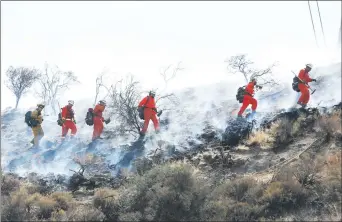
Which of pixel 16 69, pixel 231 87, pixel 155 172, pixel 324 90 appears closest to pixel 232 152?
pixel 155 172

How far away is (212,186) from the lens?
467 inches

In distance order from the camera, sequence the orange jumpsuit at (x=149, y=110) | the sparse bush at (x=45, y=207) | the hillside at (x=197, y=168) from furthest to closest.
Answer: the orange jumpsuit at (x=149, y=110) → the sparse bush at (x=45, y=207) → the hillside at (x=197, y=168)

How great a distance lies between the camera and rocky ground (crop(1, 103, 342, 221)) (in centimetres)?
1043

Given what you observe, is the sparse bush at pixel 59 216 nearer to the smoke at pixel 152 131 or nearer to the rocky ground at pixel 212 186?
the rocky ground at pixel 212 186

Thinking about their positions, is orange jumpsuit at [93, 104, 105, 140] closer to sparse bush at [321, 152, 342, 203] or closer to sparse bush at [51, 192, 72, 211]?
sparse bush at [51, 192, 72, 211]

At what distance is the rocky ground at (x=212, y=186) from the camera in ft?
34.2

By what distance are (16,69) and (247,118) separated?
53.7 feet

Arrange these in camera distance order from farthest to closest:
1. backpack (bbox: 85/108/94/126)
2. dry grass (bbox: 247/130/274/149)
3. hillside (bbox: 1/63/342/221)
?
1. backpack (bbox: 85/108/94/126)
2. dry grass (bbox: 247/130/274/149)
3. hillside (bbox: 1/63/342/221)

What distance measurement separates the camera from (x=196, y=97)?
22.9m

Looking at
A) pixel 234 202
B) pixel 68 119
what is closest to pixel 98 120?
pixel 68 119

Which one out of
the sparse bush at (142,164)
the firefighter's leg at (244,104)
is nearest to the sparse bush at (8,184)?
the sparse bush at (142,164)

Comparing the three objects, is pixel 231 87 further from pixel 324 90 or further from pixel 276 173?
pixel 276 173

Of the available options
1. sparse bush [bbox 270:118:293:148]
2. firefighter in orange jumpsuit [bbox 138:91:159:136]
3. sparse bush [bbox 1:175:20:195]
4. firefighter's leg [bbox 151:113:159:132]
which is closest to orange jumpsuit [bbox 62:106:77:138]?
firefighter in orange jumpsuit [bbox 138:91:159:136]

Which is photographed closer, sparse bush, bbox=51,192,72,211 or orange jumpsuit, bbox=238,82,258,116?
sparse bush, bbox=51,192,72,211
